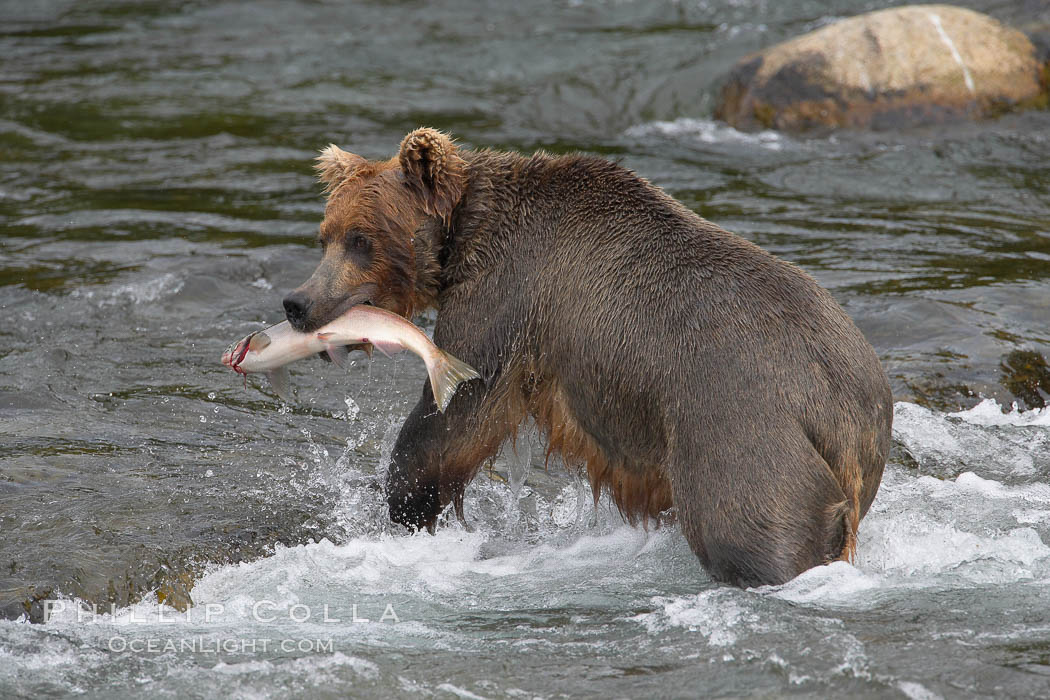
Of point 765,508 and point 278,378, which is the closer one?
point 765,508

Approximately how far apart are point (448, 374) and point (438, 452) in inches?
20.9

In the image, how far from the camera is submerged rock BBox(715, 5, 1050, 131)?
12.2 m

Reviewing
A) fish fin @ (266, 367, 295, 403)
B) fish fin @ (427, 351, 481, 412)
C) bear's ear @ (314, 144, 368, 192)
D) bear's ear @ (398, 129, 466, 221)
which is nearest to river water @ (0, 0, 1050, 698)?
fish fin @ (266, 367, 295, 403)

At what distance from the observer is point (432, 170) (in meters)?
5.30

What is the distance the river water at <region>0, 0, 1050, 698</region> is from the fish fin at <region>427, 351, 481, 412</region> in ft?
2.80

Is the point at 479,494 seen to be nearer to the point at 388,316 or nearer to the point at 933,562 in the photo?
the point at 388,316

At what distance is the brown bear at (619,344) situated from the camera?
4484 mm

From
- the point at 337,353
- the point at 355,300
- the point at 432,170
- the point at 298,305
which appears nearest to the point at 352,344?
the point at 337,353

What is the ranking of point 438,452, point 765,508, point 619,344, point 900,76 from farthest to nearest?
point 900,76, point 438,452, point 619,344, point 765,508

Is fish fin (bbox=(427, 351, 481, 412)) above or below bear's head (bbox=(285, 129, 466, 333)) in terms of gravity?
below

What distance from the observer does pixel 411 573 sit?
17.5 feet

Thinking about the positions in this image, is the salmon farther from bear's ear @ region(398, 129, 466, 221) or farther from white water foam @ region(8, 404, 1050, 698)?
white water foam @ region(8, 404, 1050, 698)

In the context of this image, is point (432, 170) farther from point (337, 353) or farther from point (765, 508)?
point (765, 508)

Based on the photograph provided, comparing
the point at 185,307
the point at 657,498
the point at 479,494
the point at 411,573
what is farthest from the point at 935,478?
the point at 185,307
